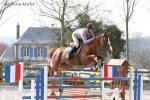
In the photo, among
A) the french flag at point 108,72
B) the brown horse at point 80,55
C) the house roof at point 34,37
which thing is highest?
the house roof at point 34,37

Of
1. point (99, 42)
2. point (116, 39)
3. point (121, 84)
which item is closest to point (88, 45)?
point (99, 42)

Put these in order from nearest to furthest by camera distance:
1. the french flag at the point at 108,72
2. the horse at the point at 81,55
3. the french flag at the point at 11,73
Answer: the french flag at the point at 11,73 → the french flag at the point at 108,72 → the horse at the point at 81,55

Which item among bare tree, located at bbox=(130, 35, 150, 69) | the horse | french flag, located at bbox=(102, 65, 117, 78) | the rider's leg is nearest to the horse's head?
the horse

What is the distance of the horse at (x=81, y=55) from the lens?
37.8ft

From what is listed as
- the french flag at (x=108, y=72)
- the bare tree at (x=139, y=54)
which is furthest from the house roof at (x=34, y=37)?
the french flag at (x=108, y=72)

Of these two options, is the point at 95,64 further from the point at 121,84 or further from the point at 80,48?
the point at 121,84

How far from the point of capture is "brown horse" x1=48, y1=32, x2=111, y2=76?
455 inches

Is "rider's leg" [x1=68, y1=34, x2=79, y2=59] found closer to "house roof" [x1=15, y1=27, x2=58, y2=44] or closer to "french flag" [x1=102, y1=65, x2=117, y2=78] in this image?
"french flag" [x1=102, y1=65, x2=117, y2=78]

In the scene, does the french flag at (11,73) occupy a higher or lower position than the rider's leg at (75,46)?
lower

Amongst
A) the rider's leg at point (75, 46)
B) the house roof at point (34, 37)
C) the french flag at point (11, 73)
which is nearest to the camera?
the french flag at point (11, 73)

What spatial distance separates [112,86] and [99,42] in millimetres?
2049

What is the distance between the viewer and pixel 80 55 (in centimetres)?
1228

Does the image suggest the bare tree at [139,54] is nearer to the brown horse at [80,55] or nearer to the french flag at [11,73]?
the brown horse at [80,55]

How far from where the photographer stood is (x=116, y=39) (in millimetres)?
32312
